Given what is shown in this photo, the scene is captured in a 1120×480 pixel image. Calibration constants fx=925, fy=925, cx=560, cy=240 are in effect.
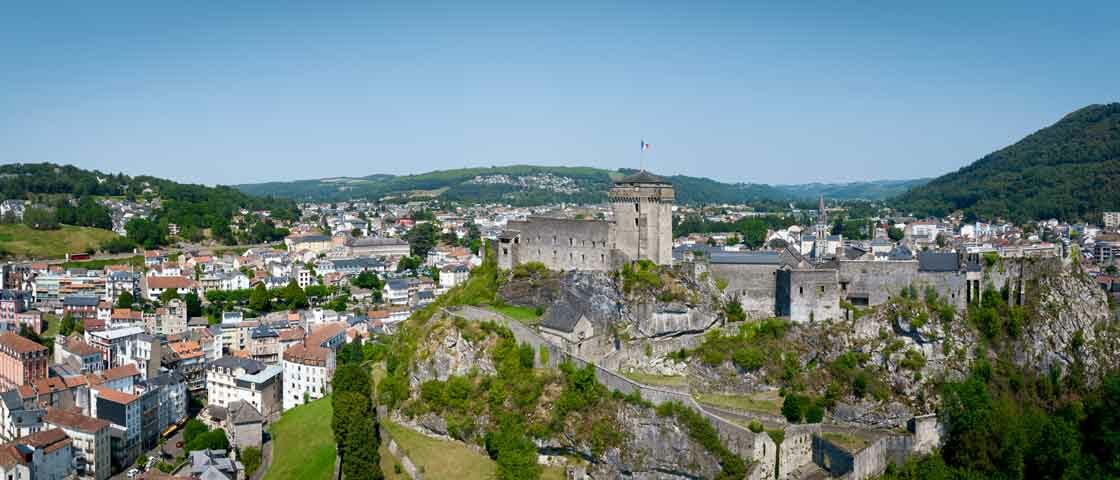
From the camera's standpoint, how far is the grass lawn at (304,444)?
117ft

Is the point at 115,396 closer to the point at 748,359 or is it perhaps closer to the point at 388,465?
the point at 388,465

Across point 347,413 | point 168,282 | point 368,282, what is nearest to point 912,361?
point 347,413

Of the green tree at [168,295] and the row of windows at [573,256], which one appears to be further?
the green tree at [168,295]

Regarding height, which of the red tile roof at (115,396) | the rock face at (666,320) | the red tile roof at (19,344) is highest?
the rock face at (666,320)

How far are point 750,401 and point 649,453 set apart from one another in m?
4.75

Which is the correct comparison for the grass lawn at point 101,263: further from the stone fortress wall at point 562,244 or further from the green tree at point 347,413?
the green tree at point 347,413

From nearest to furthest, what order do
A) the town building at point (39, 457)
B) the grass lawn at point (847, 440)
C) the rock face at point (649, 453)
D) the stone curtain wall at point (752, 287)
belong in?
1. the rock face at point (649, 453)
2. the grass lawn at point (847, 440)
3. the stone curtain wall at point (752, 287)
4. the town building at point (39, 457)

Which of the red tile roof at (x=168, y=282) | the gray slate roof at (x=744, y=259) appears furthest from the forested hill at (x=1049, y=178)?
the red tile roof at (x=168, y=282)

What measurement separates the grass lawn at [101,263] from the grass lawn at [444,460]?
60.8 meters

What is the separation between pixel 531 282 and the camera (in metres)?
37.1

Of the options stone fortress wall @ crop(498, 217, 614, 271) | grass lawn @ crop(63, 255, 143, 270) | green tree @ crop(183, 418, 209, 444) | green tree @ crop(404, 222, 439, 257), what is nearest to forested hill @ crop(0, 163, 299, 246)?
grass lawn @ crop(63, 255, 143, 270)

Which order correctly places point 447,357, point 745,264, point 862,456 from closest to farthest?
point 862,456 → point 447,357 → point 745,264

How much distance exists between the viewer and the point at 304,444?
39156 millimetres

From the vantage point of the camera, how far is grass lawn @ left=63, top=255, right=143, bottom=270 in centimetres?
8275
